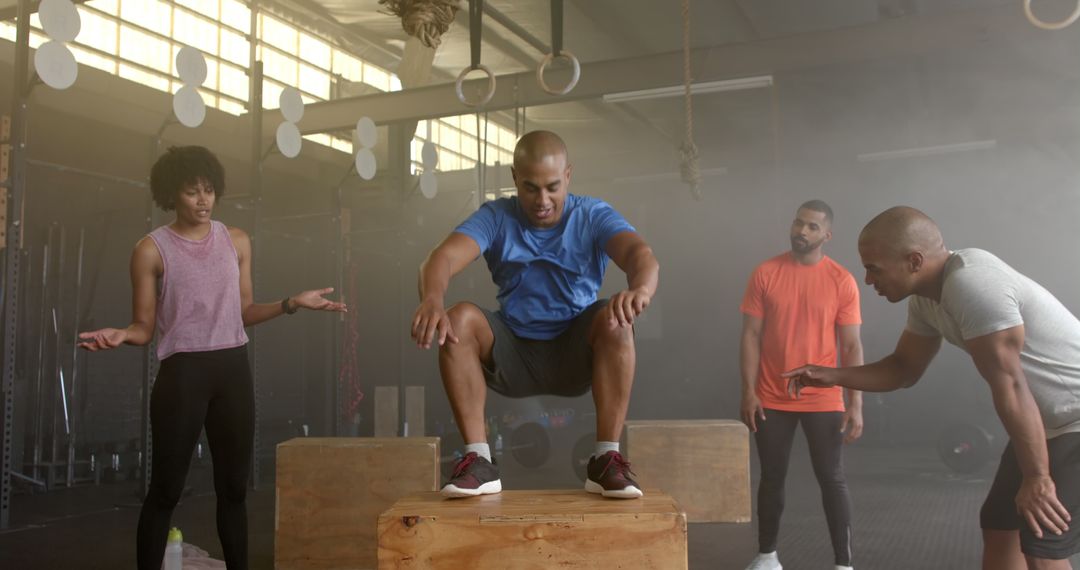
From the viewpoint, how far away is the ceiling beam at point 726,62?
4.44m

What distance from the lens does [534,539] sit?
5.15 ft

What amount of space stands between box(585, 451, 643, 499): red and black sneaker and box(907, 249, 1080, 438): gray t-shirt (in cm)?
78

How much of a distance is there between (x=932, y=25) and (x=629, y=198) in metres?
5.07

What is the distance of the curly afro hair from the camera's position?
7.48ft

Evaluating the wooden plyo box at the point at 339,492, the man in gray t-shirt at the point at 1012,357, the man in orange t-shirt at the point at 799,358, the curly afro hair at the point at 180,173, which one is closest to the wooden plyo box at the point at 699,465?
the man in orange t-shirt at the point at 799,358

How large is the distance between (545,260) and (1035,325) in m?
1.11

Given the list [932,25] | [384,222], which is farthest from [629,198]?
[932,25]

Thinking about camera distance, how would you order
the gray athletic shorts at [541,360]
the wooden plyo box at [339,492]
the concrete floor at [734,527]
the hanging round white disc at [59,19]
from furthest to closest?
the hanging round white disc at [59,19] < the concrete floor at [734,527] < the wooden plyo box at [339,492] < the gray athletic shorts at [541,360]

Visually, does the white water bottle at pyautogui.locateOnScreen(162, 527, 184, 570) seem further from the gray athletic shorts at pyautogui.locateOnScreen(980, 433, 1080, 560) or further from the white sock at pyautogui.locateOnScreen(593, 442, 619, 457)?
the gray athletic shorts at pyautogui.locateOnScreen(980, 433, 1080, 560)

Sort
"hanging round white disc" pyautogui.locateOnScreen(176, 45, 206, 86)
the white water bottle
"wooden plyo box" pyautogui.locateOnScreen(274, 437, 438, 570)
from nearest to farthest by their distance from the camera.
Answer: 1. the white water bottle
2. "wooden plyo box" pyautogui.locateOnScreen(274, 437, 438, 570)
3. "hanging round white disc" pyautogui.locateOnScreen(176, 45, 206, 86)

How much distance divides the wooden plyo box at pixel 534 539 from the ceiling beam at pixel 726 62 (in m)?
3.95

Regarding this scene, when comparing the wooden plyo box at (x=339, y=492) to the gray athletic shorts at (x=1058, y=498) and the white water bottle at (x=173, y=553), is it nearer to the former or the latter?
the white water bottle at (x=173, y=553)

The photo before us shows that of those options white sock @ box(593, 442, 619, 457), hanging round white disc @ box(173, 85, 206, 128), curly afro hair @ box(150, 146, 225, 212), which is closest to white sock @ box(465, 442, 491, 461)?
white sock @ box(593, 442, 619, 457)

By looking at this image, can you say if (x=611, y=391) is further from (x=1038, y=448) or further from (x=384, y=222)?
(x=384, y=222)
